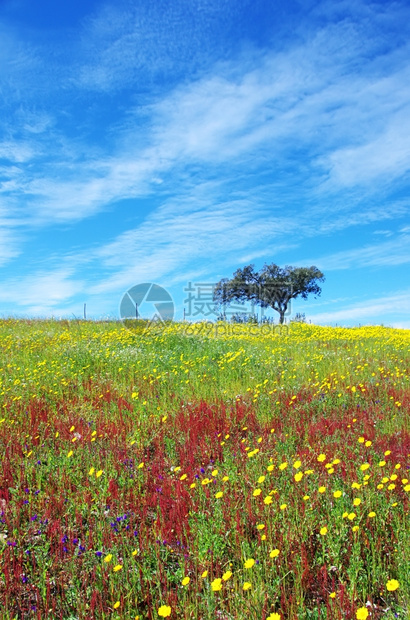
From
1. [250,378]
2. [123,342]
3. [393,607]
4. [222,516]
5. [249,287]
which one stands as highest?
[249,287]

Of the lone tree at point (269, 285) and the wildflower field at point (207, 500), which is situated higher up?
the lone tree at point (269, 285)

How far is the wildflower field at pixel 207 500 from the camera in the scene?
2971mm

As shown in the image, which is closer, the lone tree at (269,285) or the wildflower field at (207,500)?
the wildflower field at (207,500)

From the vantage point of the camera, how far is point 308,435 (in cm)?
583

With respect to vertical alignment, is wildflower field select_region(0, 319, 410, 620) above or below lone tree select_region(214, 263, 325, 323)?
below

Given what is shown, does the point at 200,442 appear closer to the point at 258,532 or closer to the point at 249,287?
the point at 258,532

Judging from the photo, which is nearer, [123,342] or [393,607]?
[393,607]

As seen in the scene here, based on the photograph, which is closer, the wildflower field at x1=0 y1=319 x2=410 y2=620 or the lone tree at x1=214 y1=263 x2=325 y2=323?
the wildflower field at x1=0 y1=319 x2=410 y2=620

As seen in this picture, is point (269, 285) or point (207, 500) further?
point (269, 285)

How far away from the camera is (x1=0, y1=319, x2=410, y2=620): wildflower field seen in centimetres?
297

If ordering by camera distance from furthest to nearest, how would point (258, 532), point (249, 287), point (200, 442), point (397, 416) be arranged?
point (249, 287) < point (397, 416) < point (200, 442) < point (258, 532)

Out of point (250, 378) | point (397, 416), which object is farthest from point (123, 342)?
point (397, 416)

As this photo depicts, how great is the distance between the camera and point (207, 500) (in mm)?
4086

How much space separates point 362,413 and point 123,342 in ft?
34.5
